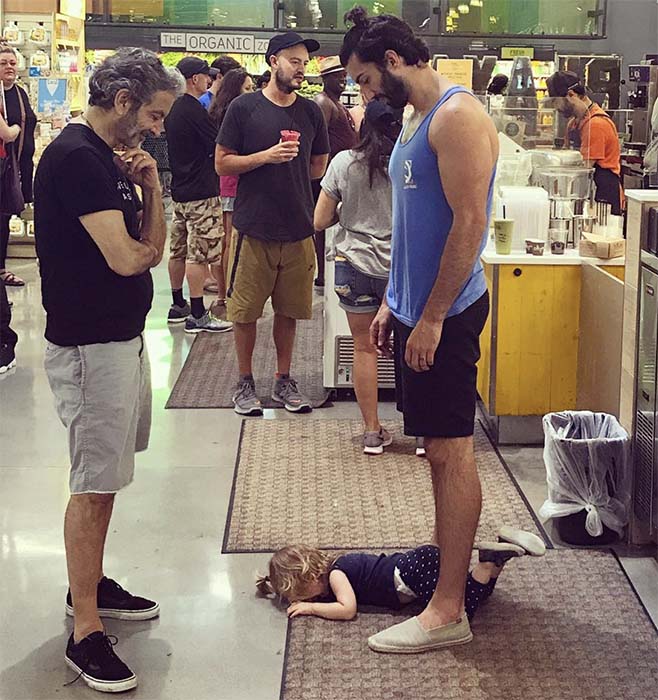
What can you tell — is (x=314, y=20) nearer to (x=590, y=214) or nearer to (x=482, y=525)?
(x=590, y=214)

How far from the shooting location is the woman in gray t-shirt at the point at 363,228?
443cm

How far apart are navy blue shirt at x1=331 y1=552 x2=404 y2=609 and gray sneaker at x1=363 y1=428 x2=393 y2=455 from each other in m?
1.42

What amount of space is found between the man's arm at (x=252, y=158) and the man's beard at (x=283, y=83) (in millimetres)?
253

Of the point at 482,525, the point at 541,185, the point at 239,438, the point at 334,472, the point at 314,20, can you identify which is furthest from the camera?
the point at 314,20

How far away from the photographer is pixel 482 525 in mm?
3922

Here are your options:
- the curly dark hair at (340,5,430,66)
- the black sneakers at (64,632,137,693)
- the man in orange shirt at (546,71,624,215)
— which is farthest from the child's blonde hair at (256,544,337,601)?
the man in orange shirt at (546,71,624,215)

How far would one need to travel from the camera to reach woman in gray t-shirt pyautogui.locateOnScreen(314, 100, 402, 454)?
443 centimetres

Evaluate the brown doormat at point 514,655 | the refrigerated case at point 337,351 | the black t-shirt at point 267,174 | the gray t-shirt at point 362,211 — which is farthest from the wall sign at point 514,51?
the brown doormat at point 514,655

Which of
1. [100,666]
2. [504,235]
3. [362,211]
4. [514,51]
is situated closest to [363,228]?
[362,211]

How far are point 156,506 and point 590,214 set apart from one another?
2.36 meters

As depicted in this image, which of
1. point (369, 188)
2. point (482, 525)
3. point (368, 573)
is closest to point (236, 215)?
point (369, 188)

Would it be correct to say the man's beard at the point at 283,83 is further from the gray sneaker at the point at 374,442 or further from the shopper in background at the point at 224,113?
the shopper in background at the point at 224,113

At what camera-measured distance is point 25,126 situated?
8406 millimetres

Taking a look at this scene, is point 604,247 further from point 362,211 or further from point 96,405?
point 96,405
